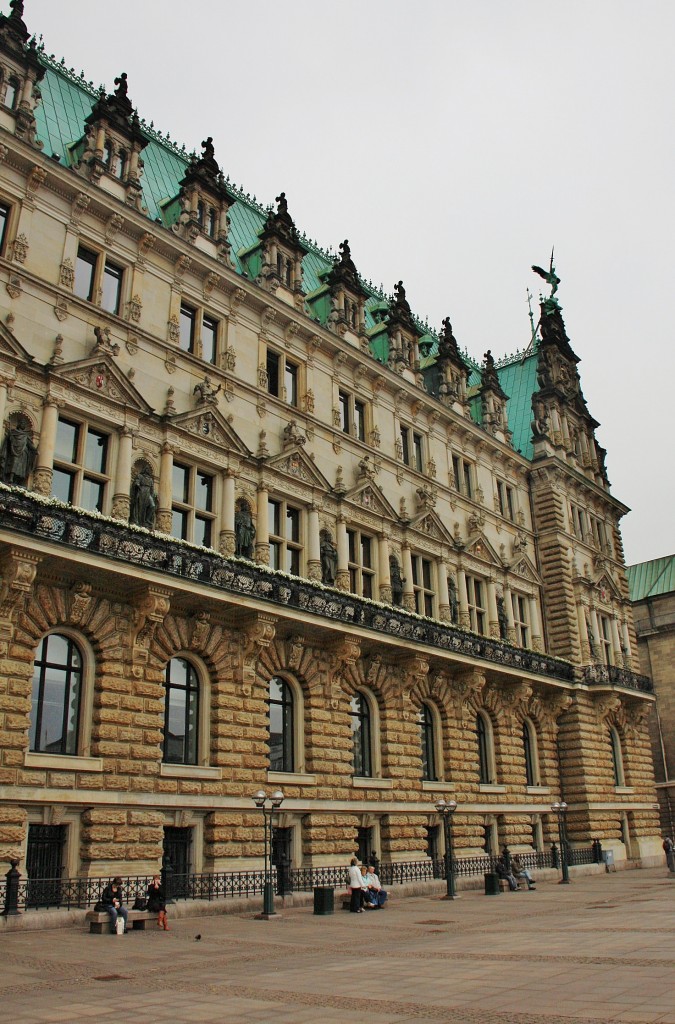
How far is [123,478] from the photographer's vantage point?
24.9 metres

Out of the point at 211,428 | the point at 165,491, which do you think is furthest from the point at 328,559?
the point at 165,491

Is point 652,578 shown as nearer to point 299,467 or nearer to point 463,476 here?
point 463,476

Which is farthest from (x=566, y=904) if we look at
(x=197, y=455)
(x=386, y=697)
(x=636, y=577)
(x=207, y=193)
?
(x=636, y=577)

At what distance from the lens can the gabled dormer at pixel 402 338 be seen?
38.6 metres

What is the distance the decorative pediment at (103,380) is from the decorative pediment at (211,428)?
4.54ft

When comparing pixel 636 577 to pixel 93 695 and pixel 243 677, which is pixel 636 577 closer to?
pixel 243 677

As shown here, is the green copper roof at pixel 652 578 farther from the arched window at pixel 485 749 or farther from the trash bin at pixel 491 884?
the trash bin at pixel 491 884

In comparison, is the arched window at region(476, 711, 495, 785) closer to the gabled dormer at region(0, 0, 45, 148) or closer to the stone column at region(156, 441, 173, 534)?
the stone column at region(156, 441, 173, 534)

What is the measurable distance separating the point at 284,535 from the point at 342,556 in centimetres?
272

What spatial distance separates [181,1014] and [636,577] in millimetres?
64764

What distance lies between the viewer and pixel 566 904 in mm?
23547

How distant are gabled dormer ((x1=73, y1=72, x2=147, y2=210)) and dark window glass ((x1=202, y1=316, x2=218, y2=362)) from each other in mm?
4207

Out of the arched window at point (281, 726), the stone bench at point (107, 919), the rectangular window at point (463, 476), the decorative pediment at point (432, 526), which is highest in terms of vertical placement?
the rectangular window at point (463, 476)

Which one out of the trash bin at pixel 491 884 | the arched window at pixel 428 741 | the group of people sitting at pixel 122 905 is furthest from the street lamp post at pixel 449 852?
the group of people sitting at pixel 122 905
